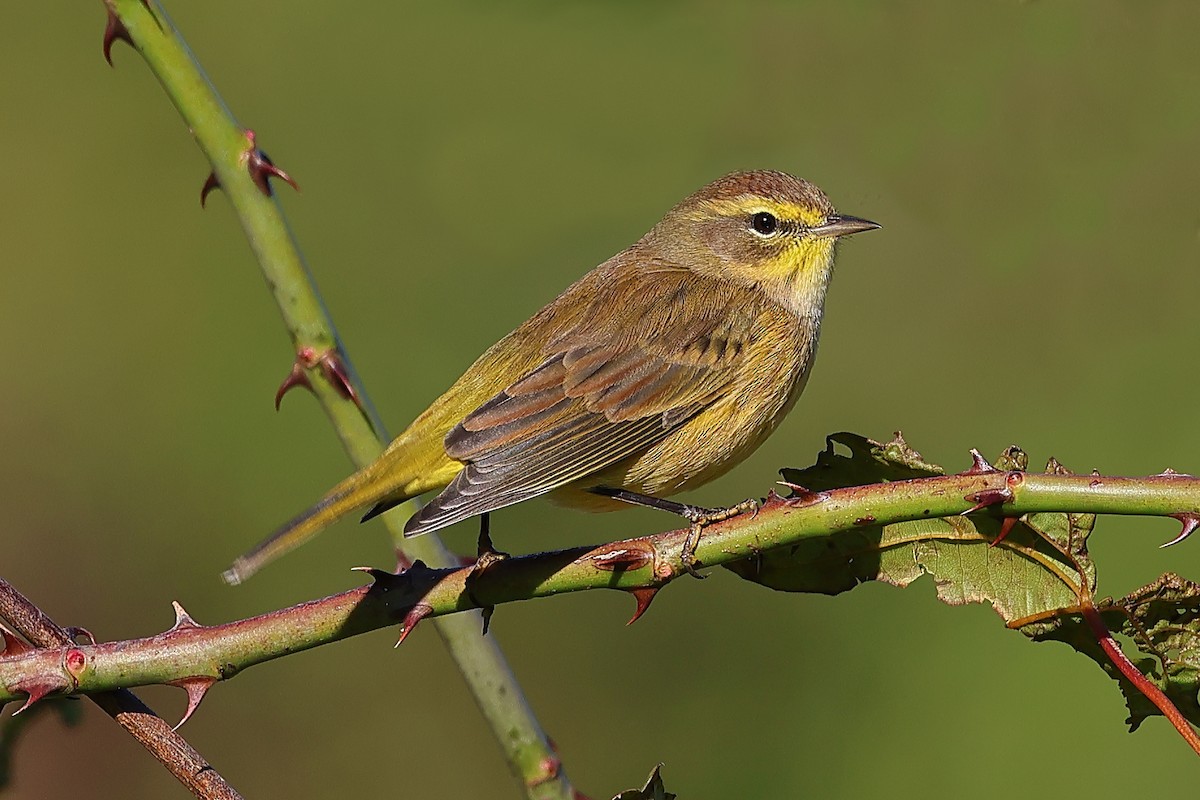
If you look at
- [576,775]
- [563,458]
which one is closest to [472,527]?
[576,775]

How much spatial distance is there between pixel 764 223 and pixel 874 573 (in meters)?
2.11

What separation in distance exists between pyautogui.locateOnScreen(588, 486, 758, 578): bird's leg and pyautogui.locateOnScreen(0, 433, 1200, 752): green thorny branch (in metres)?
0.02

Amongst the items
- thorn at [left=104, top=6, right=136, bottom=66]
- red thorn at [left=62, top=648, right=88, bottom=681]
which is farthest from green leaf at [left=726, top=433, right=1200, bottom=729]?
thorn at [left=104, top=6, right=136, bottom=66]

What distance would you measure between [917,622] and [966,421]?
95 centimetres

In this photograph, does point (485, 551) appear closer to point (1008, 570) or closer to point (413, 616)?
point (413, 616)

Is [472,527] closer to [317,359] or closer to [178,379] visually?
[178,379]

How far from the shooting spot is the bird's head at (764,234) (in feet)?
15.3

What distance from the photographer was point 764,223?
4828mm

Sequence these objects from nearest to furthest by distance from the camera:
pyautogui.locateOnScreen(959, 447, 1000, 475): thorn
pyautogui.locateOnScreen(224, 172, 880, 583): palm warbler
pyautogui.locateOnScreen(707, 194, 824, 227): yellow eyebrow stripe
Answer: pyautogui.locateOnScreen(959, 447, 1000, 475): thorn < pyautogui.locateOnScreen(224, 172, 880, 583): palm warbler < pyautogui.locateOnScreen(707, 194, 824, 227): yellow eyebrow stripe

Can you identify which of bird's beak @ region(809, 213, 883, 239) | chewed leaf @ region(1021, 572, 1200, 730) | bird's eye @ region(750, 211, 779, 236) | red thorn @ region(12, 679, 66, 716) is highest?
bird's eye @ region(750, 211, 779, 236)

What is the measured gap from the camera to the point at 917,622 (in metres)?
5.46

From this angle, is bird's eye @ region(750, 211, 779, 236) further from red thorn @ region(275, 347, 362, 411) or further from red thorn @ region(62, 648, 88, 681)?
red thorn @ region(62, 648, 88, 681)

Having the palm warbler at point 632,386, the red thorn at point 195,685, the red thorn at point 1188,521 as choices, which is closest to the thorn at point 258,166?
the palm warbler at point 632,386

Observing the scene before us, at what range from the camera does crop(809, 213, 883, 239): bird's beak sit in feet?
15.2
